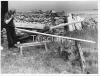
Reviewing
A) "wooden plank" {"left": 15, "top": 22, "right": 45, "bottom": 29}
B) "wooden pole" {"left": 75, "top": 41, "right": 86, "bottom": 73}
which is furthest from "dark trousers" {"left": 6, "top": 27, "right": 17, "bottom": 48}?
"wooden pole" {"left": 75, "top": 41, "right": 86, "bottom": 73}

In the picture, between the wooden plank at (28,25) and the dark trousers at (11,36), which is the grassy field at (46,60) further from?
the wooden plank at (28,25)

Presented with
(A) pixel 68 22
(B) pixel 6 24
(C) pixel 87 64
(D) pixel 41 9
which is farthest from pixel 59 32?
(B) pixel 6 24

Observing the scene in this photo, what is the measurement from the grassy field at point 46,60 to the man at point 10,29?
9cm

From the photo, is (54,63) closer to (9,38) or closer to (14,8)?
(9,38)

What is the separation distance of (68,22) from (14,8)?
919mm

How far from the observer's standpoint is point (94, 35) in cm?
289

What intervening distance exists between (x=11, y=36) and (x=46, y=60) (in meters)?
0.70

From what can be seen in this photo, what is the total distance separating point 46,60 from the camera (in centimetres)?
288

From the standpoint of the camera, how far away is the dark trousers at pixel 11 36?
2.91m

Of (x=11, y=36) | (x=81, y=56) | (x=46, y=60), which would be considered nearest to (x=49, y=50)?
(x=46, y=60)

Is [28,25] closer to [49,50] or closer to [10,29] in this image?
[10,29]

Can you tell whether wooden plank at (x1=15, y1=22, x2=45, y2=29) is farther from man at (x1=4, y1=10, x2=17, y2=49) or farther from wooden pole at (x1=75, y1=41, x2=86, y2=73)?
wooden pole at (x1=75, y1=41, x2=86, y2=73)

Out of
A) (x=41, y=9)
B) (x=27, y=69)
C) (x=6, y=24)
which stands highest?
(x=41, y=9)

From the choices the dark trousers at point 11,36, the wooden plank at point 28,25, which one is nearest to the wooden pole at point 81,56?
the wooden plank at point 28,25
